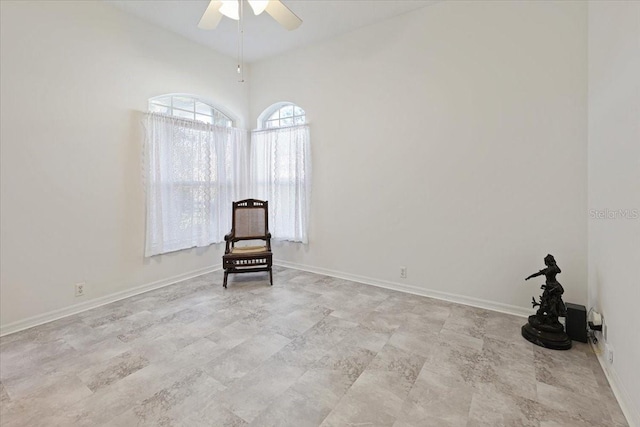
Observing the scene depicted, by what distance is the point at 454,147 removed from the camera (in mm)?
3094

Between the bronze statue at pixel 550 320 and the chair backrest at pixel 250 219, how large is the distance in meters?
3.03

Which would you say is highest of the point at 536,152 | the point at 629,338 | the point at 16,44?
the point at 16,44

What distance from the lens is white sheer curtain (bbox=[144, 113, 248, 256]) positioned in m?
3.55

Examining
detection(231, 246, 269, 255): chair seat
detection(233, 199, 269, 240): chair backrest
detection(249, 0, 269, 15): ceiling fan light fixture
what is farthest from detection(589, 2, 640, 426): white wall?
detection(233, 199, 269, 240): chair backrest

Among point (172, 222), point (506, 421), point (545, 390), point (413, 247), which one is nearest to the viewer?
point (506, 421)

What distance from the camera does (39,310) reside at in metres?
2.71

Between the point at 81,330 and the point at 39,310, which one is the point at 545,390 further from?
the point at 39,310

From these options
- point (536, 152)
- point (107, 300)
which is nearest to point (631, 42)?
point (536, 152)

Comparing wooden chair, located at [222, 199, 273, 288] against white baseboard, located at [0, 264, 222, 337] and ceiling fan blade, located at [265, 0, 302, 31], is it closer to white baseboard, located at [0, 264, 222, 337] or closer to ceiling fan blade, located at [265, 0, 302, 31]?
white baseboard, located at [0, 264, 222, 337]

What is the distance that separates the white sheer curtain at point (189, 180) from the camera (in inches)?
140

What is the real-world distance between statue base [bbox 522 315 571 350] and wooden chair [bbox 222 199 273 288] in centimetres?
266

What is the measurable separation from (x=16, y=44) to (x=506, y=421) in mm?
4491

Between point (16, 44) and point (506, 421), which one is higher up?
point (16, 44)

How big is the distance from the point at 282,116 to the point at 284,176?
0.99 meters
